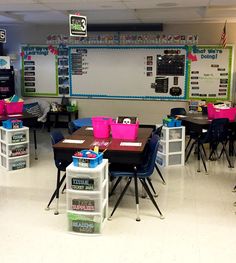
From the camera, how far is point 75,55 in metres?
9.12

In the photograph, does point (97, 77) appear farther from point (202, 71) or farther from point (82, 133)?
point (82, 133)

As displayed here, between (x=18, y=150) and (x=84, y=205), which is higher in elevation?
(x=18, y=150)

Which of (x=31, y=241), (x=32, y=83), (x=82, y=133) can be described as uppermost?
(x=32, y=83)

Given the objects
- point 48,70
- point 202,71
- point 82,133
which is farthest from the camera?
point 48,70

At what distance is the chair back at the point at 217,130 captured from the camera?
5930 mm

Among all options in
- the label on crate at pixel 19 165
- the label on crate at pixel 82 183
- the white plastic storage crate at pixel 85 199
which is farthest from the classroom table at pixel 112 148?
the label on crate at pixel 19 165

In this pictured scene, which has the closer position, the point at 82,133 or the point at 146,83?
the point at 82,133

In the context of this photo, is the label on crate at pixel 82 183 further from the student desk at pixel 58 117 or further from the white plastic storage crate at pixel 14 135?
the student desk at pixel 58 117

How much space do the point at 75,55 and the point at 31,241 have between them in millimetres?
6289

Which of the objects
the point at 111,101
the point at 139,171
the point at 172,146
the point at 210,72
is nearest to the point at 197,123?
the point at 172,146

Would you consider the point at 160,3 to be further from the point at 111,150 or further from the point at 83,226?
the point at 83,226

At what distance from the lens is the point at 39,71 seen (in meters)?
9.38

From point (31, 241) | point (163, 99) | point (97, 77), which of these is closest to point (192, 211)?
point (31, 241)

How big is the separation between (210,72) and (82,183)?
19.1ft
